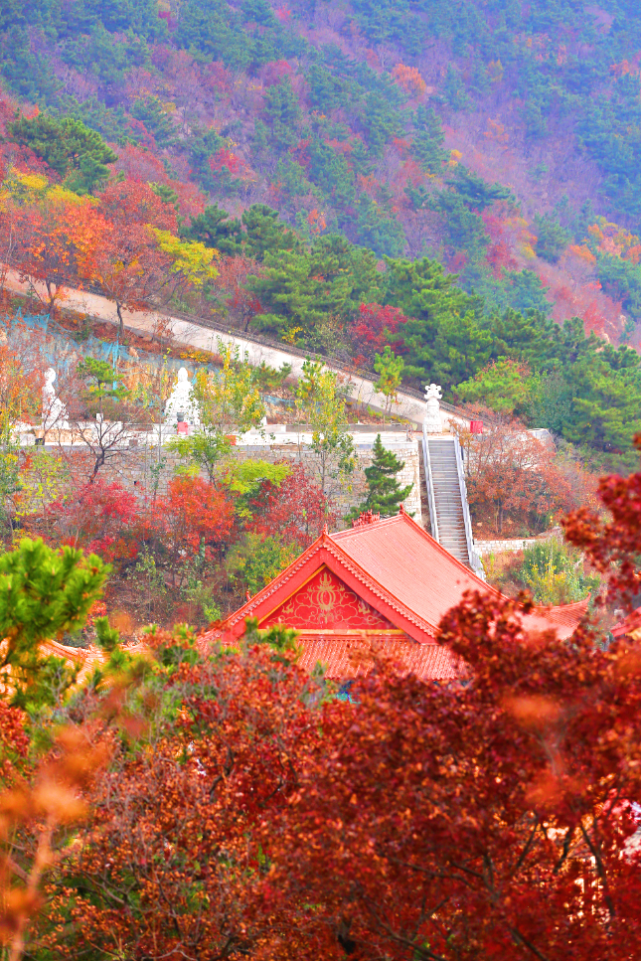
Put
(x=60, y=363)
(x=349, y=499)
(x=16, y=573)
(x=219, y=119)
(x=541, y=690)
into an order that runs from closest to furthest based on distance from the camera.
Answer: (x=541, y=690)
(x=16, y=573)
(x=349, y=499)
(x=60, y=363)
(x=219, y=119)

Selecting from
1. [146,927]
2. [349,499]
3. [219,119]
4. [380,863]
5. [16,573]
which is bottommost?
[146,927]

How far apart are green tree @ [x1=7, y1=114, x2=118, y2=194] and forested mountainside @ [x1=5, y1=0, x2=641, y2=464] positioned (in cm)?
7

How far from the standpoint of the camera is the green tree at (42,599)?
20.2ft

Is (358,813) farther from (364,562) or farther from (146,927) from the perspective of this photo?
(364,562)

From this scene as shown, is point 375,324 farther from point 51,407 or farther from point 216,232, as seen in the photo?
point 51,407

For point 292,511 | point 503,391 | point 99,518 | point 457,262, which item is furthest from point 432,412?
point 457,262

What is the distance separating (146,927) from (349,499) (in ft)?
58.9

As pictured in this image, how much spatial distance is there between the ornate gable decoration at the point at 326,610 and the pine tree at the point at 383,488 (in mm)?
10271

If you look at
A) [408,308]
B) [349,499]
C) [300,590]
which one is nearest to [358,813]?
[300,590]

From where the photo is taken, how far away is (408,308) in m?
31.0

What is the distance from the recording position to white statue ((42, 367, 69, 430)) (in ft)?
79.6

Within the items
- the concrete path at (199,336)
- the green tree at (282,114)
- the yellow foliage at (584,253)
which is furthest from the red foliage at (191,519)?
the yellow foliage at (584,253)

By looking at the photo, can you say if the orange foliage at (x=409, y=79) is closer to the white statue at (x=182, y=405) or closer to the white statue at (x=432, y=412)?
the white statue at (x=432, y=412)

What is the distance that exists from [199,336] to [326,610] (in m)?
21.4
